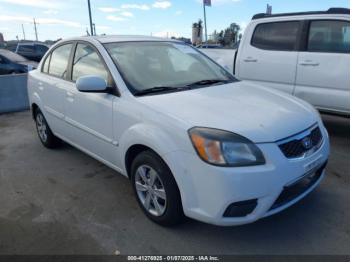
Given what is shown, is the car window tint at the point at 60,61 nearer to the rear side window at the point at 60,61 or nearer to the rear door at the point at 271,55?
the rear side window at the point at 60,61

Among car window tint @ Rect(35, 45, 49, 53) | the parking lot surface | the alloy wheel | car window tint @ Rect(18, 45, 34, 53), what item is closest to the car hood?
the alloy wheel

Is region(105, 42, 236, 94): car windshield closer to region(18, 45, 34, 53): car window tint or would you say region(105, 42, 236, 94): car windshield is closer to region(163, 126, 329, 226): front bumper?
region(163, 126, 329, 226): front bumper

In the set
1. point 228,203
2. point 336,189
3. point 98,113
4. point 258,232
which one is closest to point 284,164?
point 228,203

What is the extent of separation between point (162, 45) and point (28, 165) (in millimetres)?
2445

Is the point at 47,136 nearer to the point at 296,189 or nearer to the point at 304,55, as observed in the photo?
the point at 296,189

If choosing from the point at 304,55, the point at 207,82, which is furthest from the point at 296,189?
the point at 304,55

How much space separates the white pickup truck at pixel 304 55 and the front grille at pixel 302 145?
231 cm

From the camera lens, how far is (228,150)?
2303mm

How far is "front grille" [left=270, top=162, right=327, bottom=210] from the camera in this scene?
249cm

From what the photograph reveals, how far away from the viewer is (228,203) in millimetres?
2291

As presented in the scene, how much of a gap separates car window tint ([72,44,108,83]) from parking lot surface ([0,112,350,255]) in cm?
126

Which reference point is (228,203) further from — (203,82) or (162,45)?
(162,45)

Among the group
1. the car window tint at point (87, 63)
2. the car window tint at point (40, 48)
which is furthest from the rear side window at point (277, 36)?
the car window tint at point (40, 48)

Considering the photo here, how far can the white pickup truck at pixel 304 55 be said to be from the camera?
4664 mm
